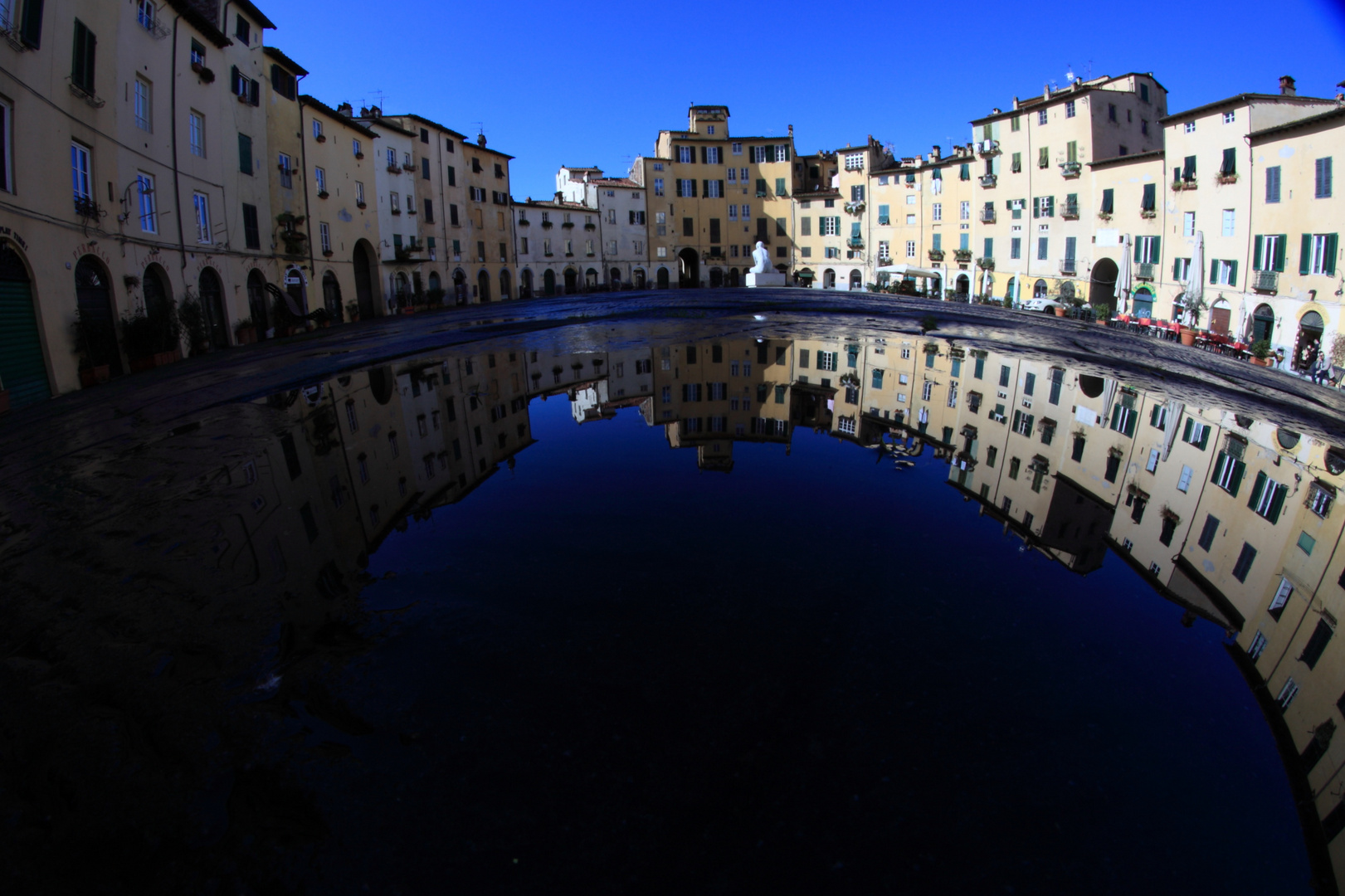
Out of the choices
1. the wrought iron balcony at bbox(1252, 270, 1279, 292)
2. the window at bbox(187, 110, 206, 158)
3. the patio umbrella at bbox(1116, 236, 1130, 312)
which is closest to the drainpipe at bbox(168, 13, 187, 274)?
the window at bbox(187, 110, 206, 158)

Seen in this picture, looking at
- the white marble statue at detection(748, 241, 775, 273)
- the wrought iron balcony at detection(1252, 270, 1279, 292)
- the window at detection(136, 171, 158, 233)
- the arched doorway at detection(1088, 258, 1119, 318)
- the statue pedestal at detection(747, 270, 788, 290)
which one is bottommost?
the wrought iron balcony at detection(1252, 270, 1279, 292)

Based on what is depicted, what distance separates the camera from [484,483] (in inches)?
272

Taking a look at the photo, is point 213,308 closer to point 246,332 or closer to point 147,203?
point 246,332

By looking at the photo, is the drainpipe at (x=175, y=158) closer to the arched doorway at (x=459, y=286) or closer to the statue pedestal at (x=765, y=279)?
the arched doorway at (x=459, y=286)

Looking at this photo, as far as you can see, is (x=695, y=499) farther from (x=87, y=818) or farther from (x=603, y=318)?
(x=603, y=318)

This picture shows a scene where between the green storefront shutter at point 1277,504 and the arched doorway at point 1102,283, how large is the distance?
3686cm

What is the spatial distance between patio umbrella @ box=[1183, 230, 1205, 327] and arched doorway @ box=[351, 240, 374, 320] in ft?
142

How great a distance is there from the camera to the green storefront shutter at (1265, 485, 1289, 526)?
5.98m

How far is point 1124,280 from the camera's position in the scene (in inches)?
1417

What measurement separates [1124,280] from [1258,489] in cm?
3581

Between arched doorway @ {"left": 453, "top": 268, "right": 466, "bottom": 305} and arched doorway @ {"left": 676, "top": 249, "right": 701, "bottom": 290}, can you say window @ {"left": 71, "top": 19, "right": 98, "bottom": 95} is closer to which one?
arched doorway @ {"left": 453, "top": 268, "right": 466, "bottom": 305}

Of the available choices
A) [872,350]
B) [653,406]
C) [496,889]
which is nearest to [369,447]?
[653,406]

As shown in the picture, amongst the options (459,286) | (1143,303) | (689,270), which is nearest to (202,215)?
(459,286)

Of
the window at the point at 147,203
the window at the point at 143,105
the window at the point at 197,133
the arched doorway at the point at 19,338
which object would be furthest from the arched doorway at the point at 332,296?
the arched doorway at the point at 19,338
